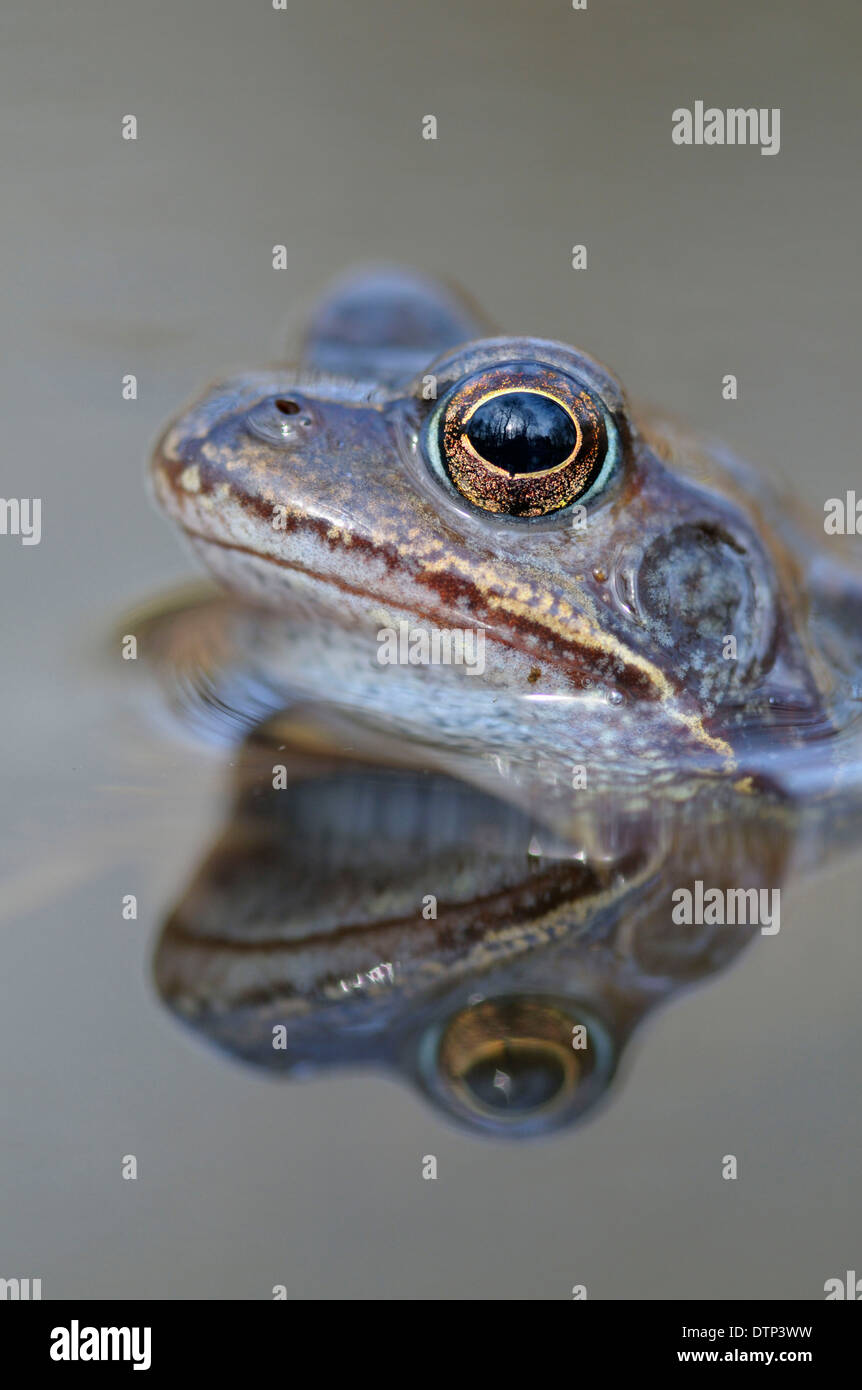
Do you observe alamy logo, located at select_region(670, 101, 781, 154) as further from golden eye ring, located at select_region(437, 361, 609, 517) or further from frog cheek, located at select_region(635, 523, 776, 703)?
golden eye ring, located at select_region(437, 361, 609, 517)

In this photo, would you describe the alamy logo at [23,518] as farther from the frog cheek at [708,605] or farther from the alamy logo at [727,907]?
the alamy logo at [727,907]

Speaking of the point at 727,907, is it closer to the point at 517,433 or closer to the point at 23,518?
the point at 517,433

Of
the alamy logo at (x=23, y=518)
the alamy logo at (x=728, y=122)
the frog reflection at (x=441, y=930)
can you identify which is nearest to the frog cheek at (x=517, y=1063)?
the frog reflection at (x=441, y=930)

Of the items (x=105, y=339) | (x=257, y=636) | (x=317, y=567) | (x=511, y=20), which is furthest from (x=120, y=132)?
(x=317, y=567)

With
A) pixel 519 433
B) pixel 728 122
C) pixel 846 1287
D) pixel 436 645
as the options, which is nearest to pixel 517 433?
pixel 519 433

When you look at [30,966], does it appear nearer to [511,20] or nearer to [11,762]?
[11,762]
